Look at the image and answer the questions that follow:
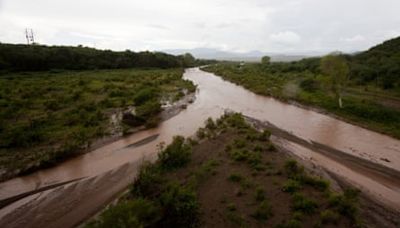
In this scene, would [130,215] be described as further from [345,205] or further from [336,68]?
[336,68]

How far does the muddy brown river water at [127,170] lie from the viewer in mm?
10883

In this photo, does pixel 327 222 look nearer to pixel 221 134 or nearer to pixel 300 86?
pixel 221 134

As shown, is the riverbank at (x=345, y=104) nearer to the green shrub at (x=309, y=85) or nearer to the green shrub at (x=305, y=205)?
the green shrub at (x=309, y=85)

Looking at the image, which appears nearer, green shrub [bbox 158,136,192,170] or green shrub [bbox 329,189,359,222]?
green shrub [bbox 329,189,359,222]

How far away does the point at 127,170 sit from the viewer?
14258 mm

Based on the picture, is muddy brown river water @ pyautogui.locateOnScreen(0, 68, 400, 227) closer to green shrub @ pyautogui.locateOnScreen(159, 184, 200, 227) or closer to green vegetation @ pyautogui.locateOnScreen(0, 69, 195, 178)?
green vegetation @ pyautogui.locateOnScreen(0, 69, 195, 178)

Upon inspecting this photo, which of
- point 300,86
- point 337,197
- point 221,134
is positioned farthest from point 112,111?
point 300,86

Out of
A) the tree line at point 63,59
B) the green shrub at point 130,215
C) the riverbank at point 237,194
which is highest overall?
the tree line at point 63,59

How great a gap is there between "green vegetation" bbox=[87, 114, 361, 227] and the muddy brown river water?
2.16 m

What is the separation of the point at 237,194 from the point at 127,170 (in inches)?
258

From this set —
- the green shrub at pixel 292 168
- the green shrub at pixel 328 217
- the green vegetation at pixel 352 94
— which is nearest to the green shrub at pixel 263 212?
the green shrub at pixel 328 217

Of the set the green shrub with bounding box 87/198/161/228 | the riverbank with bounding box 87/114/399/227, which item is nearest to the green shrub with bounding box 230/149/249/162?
the riverbank with bounding box 87/114/399/227

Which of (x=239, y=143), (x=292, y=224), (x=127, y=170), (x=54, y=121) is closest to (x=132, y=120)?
(x=54, y=121)

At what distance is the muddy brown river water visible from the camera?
1088 centimetres
